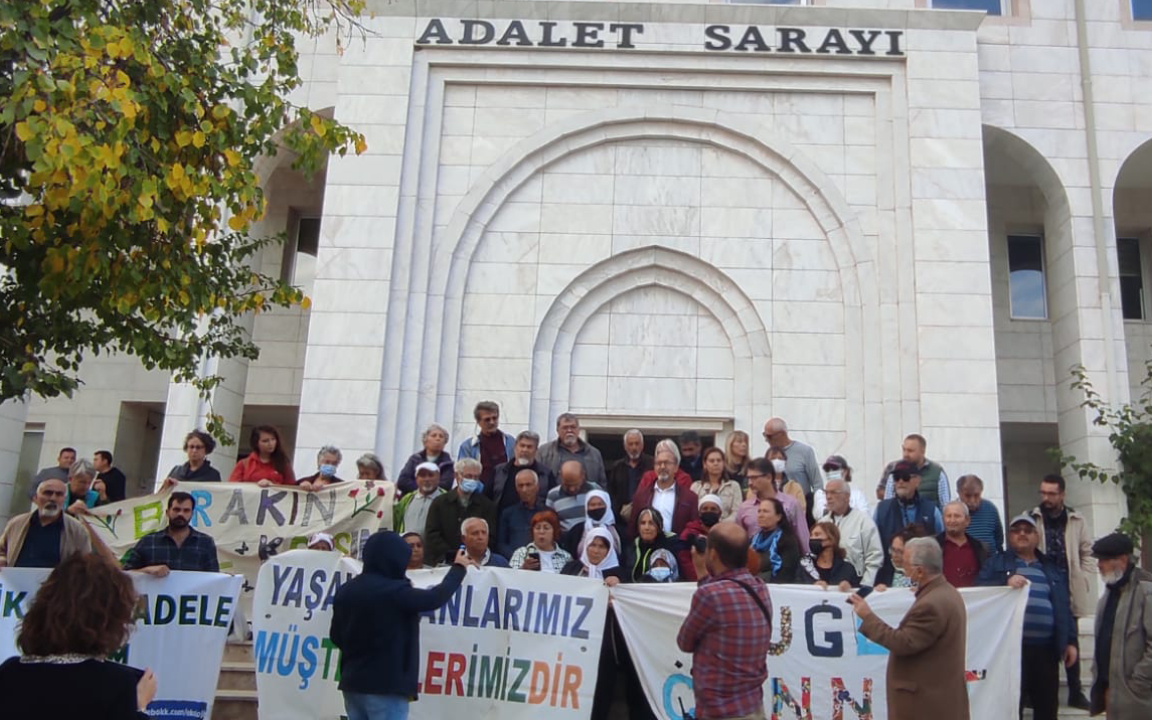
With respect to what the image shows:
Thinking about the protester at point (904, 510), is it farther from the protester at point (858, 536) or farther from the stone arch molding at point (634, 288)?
the stone arch molding at point (634, 288)

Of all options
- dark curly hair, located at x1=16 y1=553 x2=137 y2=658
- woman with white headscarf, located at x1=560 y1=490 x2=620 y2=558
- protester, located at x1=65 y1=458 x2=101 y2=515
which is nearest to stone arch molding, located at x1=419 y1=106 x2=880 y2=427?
protester, located at x1=65 y1=458 x2=101 y2=515

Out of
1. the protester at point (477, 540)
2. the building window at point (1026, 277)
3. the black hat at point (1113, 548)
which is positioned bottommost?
the protester at point (477, 540)

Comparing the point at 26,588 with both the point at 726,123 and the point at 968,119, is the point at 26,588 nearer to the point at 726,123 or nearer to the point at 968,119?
the point at 726,123

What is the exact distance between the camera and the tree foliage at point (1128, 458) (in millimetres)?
14836

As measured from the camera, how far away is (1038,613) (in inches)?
334

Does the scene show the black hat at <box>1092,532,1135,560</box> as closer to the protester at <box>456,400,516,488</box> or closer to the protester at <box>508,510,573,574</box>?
the protester at <box>508,510,573,574</box>

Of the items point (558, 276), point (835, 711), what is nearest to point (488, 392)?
point (558, 276)

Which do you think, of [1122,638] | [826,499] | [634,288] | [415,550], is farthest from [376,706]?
[634,288]

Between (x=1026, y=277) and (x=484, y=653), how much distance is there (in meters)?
14.7

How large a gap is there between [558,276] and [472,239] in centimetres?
141

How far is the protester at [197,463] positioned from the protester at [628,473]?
4.18 meters

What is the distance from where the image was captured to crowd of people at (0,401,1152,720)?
27.6ft

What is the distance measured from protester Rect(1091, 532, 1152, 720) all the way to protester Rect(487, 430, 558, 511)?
5.02 meters

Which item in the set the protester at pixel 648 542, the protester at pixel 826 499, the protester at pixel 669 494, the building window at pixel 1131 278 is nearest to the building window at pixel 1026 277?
the building window at pixel 1131 278
